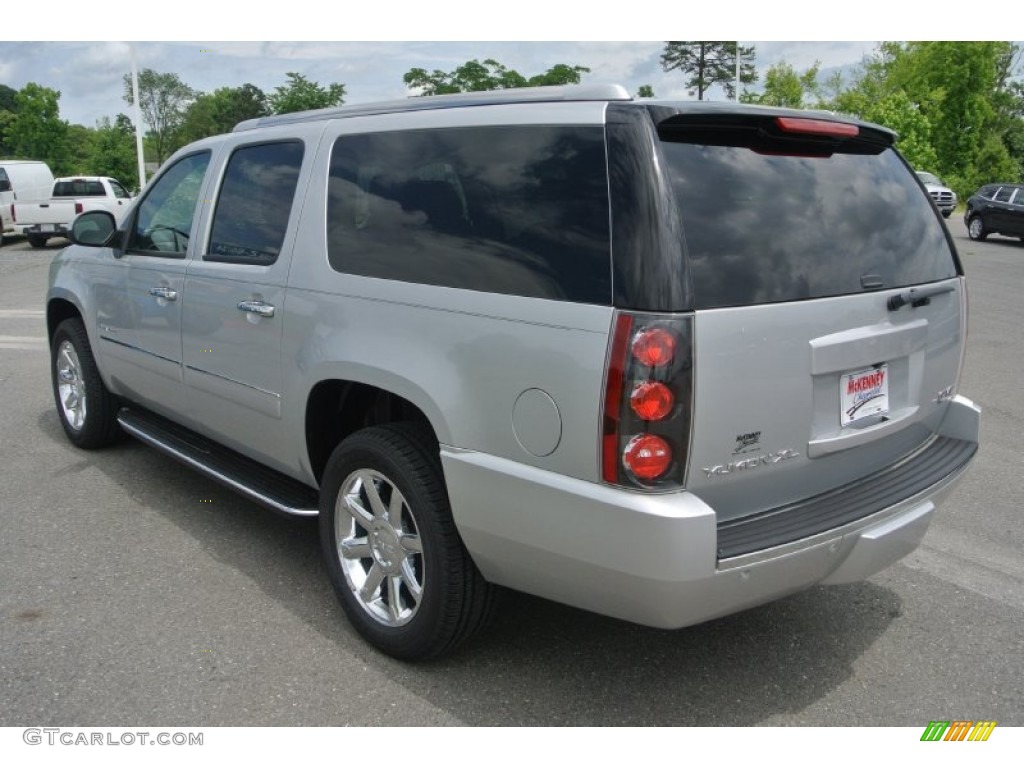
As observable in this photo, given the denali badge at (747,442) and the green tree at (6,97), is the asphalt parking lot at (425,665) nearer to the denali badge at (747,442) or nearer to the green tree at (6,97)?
the denali badge at (747,442)

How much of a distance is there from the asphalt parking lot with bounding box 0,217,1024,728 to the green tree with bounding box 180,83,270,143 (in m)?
58.7

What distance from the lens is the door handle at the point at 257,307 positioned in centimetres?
365

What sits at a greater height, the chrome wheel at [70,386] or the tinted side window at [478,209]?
the tinted side window at [478,209]

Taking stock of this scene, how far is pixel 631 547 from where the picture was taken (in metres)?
2.48

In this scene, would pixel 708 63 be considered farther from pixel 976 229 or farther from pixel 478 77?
pixel 976 229

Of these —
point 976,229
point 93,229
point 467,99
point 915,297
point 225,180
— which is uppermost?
point 467,99

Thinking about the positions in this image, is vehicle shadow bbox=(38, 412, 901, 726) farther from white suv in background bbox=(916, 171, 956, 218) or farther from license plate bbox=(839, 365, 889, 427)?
white suv in background bbox=(916, 171, 956, 218)

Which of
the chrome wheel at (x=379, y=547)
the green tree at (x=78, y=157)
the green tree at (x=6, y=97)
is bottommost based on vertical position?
the chrome wheel at (x=379, y=547)

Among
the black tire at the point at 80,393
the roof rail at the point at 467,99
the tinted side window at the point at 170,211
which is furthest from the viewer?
the black tire at the point at 80,393

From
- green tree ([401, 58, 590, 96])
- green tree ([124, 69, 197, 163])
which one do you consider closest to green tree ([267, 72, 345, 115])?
green tree ([401, 58, 590, 96])

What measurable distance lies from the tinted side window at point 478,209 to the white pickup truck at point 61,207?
20306 millimetres

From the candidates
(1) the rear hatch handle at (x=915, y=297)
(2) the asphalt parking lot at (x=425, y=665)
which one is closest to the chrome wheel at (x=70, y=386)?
(2) the asphalt parking lot at (x=425, y=665)

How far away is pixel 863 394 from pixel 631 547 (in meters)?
1.00

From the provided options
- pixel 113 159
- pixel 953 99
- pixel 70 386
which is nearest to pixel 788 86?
pixel 953 99
